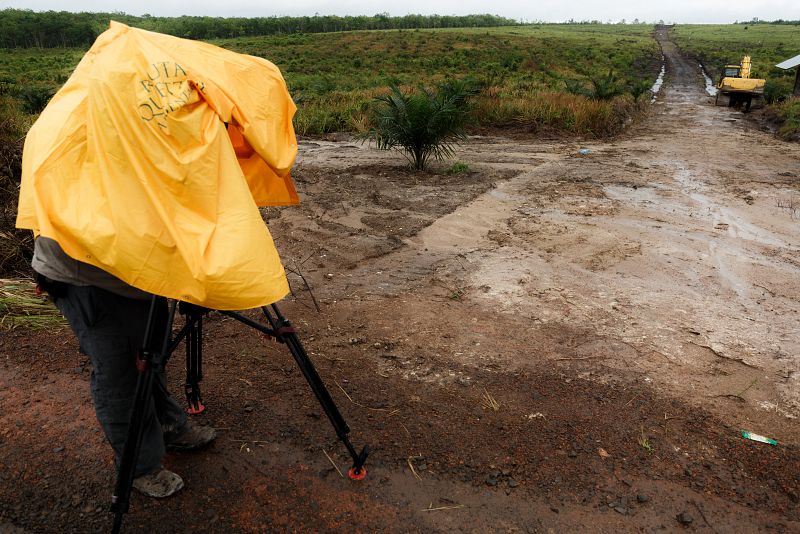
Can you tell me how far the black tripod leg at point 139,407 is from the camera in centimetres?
202

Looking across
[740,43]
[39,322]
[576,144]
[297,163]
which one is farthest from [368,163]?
[740,43]

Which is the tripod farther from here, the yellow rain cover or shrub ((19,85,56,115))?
shrub ((19,85,56,115))

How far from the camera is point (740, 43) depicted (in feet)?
191

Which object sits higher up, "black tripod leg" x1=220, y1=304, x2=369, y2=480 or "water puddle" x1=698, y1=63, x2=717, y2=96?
"water puddle" x1=698, y1=63, x2=717, y2=96

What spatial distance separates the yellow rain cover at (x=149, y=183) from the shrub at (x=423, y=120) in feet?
22.9

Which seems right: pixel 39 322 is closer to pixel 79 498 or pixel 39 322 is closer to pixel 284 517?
pixel 79 498

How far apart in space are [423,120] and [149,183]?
23.8 ft

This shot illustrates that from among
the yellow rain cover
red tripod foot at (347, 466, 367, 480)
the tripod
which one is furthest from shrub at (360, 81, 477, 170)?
the yellow rain cover

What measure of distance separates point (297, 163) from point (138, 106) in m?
8.69

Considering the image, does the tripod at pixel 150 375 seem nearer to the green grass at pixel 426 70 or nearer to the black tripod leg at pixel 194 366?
the black tripod leg at pixel 194 366

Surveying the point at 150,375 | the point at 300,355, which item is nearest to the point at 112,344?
the point at 150,375

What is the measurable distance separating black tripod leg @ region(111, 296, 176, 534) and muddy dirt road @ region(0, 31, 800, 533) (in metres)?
0.39

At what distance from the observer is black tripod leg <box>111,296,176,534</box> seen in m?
2.02

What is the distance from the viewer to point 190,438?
9.11ft
